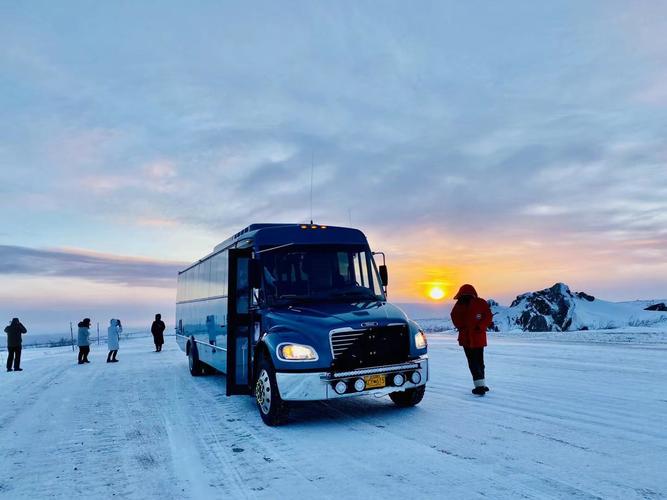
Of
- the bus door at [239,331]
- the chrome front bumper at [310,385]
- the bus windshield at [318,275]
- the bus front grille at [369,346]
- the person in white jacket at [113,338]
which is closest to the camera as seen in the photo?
the chrome front bumper at [310,385]

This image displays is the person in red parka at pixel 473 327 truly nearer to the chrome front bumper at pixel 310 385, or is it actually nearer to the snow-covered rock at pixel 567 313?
the chrome front bumper at pixel 310 385

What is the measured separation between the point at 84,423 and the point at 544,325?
26.5 m

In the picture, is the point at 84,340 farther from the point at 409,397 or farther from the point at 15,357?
the point at 409,397

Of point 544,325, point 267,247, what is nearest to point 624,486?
point 267,247

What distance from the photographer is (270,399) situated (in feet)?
24.2

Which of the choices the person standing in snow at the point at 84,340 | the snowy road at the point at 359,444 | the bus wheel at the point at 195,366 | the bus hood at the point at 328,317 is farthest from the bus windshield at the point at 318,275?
the person standing in snow at the point at 84,340

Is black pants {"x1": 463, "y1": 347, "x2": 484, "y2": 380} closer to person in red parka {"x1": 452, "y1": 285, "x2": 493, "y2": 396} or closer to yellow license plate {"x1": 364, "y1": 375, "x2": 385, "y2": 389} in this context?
person in red parka {"x1": 452, "y1": 285, "x2": 493, "y2": 396}

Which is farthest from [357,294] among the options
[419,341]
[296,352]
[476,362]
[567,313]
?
[567,313]

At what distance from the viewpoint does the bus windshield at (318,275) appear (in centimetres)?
838

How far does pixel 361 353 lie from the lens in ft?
24.1

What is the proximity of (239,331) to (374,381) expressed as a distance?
9.49 feet

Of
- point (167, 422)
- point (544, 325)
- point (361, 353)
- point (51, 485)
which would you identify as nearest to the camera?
point (51, 485)

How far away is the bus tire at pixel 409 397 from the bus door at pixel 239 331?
2502 millimetres

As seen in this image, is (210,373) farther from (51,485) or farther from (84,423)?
(51,485)
